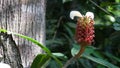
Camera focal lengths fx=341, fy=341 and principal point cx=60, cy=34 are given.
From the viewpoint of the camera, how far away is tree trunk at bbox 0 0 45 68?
4.51 feet

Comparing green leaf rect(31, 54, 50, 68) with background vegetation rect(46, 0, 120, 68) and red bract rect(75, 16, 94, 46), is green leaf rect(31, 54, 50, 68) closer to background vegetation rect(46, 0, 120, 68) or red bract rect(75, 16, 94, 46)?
red bract rect(75, 16, 94, 46)

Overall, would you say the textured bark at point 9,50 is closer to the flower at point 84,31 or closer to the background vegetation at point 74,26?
the flower at point 84,31

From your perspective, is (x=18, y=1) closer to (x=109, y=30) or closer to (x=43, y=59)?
(x=43, y=59)

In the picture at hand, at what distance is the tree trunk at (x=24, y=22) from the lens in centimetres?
137

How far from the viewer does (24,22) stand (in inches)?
55.7

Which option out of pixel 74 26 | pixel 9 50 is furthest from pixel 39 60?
pixel 74 26

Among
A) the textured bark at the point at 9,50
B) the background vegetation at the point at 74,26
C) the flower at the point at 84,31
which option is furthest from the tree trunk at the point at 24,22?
the background vegetation at the point at 74,26

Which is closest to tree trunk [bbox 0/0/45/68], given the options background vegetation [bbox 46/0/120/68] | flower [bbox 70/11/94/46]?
flower [bbox 70/11/94/46]

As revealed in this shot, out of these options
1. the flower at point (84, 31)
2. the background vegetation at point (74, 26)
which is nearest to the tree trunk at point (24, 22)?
the flower at point (84, 31)

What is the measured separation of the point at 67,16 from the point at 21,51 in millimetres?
1233

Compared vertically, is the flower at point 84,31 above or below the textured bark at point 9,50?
above

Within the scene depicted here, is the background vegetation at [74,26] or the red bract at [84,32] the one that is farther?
the background vegetation at [74,26]

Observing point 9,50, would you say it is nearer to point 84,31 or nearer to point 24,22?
point 24,22

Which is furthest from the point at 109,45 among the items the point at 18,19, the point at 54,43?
the point at 18,19
